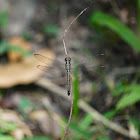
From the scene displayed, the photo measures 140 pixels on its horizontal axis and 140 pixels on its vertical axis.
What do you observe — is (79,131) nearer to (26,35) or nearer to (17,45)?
(17,45)

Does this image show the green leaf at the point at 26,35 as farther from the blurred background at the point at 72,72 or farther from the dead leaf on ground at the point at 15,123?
the dead leaf on ground at the point at 15,123

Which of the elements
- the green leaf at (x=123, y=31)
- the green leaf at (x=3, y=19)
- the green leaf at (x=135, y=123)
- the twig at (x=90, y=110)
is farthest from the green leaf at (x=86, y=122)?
the green leaf at (x=3, y=19)

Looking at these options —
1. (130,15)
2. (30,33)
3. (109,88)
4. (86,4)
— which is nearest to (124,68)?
(109,88)

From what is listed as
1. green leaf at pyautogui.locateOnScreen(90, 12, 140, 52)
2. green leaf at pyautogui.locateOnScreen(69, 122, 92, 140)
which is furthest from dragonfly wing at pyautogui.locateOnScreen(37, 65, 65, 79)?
green leaf at pyautogui.locateOnScreen(69, 122, 92, 140)

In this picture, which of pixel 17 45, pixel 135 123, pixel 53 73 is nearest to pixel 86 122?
pixel 135 123

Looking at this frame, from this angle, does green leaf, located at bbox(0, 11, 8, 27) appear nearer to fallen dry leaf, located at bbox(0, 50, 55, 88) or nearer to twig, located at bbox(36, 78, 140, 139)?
fallen dry leaf, located at bbox(0, 50, 55, 88)
